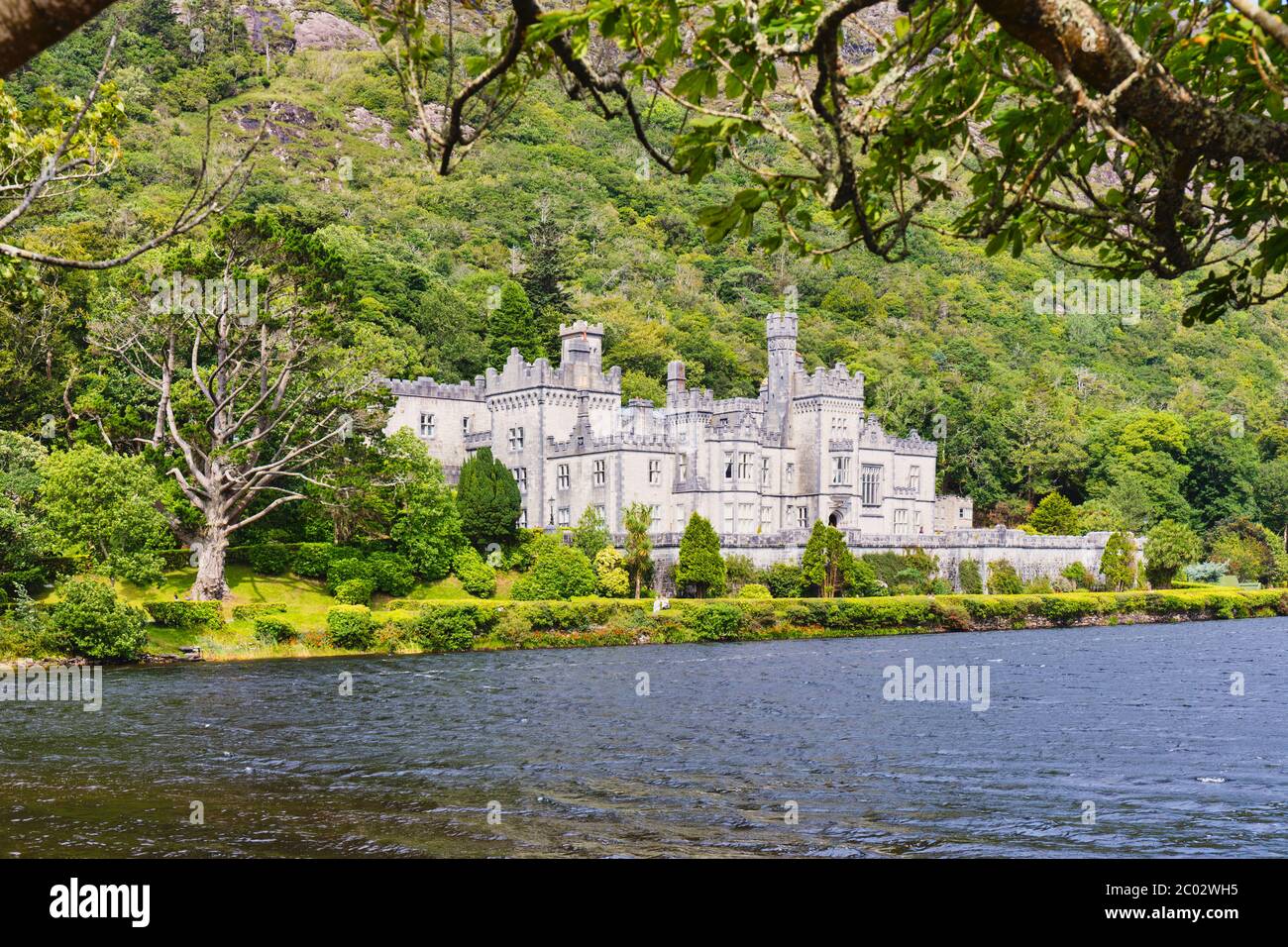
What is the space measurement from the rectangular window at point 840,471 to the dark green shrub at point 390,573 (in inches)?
1103

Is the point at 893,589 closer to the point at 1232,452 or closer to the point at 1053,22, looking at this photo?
the point at 1232,452

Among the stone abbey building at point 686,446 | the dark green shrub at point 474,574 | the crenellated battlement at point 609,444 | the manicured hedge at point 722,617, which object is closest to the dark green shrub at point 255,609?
the manicured hedge at point 722,617

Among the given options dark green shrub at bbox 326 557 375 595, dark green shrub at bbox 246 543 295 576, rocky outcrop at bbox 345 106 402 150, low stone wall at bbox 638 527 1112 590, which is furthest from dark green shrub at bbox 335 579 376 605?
rocky outcrop at bbox 345 106 402 150

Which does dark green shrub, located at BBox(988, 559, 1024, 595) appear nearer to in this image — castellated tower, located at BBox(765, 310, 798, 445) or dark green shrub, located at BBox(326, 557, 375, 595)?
castellated tower, located at BBox(765, 310, 798, 445)

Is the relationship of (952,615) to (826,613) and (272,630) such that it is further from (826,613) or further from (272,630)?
(272,630)

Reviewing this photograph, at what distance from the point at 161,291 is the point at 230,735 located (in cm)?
2315

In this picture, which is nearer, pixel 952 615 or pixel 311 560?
pixel 311 560

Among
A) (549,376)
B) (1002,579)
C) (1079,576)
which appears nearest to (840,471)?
(1002,579)

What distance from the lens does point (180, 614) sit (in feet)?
140

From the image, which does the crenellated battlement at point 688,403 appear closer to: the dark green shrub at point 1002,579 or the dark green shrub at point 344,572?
the dark green shrub at point 1002,579

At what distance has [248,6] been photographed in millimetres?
158750

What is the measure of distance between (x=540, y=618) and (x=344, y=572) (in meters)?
7.68

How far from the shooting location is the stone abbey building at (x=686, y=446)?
217ft

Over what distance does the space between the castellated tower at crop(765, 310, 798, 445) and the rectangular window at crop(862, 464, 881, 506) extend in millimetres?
4865
